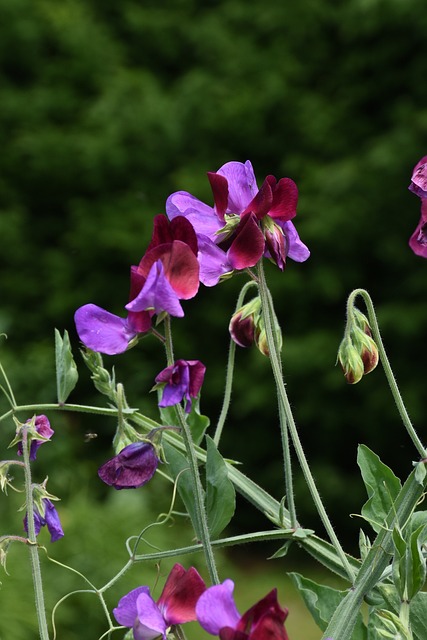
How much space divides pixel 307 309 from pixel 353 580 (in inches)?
151

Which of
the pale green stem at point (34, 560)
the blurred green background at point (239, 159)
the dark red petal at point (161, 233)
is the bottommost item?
the blurred green background at point (239, 159)

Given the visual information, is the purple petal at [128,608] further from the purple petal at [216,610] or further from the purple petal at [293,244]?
the purple petal at [293,244]

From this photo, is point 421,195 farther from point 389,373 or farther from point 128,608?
point 128,608

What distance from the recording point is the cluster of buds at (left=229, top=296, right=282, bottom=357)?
648mm

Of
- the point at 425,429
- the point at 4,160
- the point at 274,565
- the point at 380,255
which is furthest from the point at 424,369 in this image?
the point at 4,160

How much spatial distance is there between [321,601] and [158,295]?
0.78 ft

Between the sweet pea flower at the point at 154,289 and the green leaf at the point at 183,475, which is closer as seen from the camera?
the sweet pea flower at the point at 154,289

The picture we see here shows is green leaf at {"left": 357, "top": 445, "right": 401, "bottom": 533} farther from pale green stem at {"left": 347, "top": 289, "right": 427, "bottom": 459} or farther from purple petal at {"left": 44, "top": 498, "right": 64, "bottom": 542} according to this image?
purple petal at {"left": 44, "top": 498, "right": 64, "bottom": 542}

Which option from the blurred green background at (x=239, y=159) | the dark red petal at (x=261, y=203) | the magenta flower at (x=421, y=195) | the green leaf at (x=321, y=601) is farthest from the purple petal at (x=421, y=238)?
the blurred green background at (x=239, y=159)

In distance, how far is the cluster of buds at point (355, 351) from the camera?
61cm

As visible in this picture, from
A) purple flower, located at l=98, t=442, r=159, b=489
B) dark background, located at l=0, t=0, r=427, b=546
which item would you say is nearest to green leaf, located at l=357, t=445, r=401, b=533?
purple flower, located at l=98, t=442, r=159, b=489

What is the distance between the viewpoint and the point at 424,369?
411cm

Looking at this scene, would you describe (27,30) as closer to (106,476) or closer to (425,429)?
(425,429)

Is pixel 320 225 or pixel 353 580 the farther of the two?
pixel 320 225
